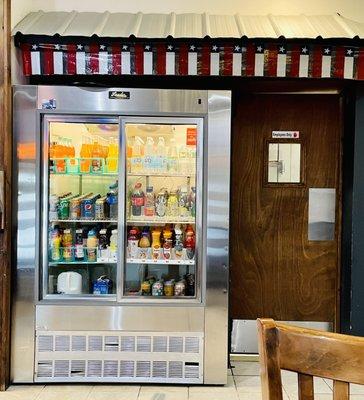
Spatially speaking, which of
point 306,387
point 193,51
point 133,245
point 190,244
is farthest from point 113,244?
point 306,387

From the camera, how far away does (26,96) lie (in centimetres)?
326

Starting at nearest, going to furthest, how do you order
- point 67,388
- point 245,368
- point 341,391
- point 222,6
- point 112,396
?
point 341,391
point 112,396
point 67,388
point 245,368
point 222,6

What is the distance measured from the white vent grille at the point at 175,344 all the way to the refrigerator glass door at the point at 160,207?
28cm

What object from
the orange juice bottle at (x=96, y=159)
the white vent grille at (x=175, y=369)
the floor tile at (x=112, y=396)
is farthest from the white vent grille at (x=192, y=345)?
the orange juice bottle at (x=96, y=159)

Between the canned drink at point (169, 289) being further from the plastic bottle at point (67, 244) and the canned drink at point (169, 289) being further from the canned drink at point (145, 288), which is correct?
the plastic bottle at point (67, 244)

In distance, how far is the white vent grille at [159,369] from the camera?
130 inches

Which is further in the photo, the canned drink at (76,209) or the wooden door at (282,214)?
the wooden door at (282,214)

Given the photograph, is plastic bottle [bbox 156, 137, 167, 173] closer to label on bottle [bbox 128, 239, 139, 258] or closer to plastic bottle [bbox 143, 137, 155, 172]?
plastic bottle [bbox 143, 137, 155, 172]

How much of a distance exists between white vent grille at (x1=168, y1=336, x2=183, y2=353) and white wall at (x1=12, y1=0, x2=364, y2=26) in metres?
2.79

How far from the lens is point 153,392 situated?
10.6 feet

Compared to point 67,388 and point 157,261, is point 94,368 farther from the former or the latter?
point 157,261

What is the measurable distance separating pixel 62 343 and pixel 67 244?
2.43ft

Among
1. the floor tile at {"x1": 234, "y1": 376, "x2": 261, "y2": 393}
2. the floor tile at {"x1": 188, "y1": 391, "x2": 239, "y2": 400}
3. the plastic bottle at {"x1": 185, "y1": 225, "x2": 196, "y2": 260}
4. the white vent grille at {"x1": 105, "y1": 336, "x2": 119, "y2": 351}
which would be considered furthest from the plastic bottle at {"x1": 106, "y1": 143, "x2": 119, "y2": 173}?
the floor tile at {"x1": 234, "y1": 376, "x2": 261, "y2": 393}

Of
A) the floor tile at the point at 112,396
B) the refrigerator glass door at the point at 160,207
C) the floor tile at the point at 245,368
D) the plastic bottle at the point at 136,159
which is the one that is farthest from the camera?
the floor tile at the point at 245,368
